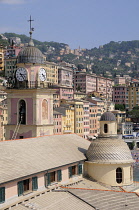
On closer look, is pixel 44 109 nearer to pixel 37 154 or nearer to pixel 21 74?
pixel 21 74

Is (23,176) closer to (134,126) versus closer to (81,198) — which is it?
(81,198)

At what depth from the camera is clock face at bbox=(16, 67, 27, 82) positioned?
39000 mm

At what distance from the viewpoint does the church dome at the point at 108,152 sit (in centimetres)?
3572

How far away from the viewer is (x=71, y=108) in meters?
132

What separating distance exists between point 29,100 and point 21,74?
2561 millimetres

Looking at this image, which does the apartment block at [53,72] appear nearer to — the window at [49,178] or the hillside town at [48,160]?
the hillside town at [48,160]

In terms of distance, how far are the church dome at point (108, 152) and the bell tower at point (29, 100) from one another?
194 inches

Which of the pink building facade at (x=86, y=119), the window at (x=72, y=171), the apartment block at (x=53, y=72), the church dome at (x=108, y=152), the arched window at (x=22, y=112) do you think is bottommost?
the pink building facade at (x=86, y=119)

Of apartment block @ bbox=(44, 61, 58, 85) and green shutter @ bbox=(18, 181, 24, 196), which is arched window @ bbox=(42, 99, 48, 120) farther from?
apartment block @ bbox=(44, 61, 58, 85)

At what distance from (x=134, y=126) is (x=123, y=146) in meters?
154

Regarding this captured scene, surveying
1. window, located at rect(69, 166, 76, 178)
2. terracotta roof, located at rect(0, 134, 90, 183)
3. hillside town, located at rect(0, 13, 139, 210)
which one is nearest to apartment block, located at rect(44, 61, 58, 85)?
hillside town, located at rect(0, 13, 139, 210)

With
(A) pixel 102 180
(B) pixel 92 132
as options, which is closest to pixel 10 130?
(A) pixel 102 180

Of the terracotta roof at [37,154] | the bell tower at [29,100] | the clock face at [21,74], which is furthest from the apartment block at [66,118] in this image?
the terracotta roof at [37,154]

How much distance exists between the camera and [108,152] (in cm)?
3594
